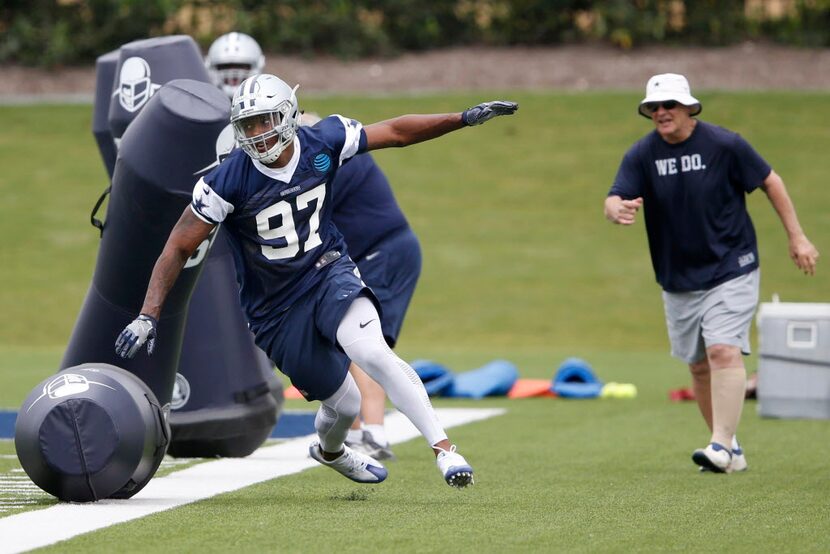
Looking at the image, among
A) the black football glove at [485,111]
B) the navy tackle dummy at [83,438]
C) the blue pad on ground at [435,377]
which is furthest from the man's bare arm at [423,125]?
the blue pad on ground at [435,377]

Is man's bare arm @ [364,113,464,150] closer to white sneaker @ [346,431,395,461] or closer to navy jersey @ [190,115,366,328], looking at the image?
navy jersey @ [190,115,366,328]

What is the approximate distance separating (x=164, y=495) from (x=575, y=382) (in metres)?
6.03

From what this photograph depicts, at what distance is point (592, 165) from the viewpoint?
2258 centimetres

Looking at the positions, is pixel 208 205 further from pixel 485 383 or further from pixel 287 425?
pixel 485 383

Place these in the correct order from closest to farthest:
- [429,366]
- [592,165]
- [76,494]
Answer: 1. [76,494]
2. [429,366]
3. [592,165]

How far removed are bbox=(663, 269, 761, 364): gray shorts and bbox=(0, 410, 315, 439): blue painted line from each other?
8.63ft

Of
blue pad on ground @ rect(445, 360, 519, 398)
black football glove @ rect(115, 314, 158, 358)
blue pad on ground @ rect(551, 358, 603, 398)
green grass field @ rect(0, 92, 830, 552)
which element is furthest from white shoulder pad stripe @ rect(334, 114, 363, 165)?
blue pad on ground @ rect(551, 358, 603, 398)

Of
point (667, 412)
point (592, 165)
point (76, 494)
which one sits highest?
point (76, 494)

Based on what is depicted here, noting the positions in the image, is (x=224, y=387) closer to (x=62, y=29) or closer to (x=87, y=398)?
(x=87, y=398)

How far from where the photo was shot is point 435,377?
11773mm

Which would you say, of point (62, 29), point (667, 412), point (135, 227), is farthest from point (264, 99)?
point (62, 29)

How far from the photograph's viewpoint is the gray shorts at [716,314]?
7.66m

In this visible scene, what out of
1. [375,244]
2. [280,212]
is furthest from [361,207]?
[280,212]

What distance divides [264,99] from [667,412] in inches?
208
